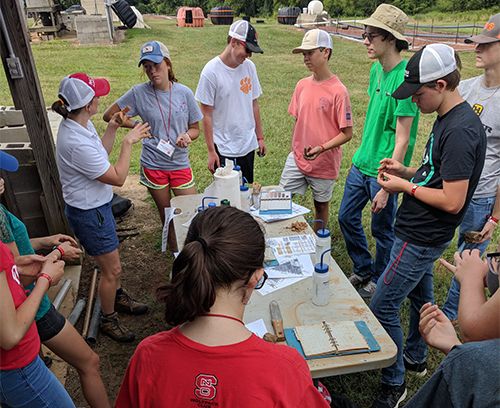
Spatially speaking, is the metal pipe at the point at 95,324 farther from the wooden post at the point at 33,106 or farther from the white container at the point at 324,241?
the white container at the point at 324,241

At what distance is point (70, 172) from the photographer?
283 cm

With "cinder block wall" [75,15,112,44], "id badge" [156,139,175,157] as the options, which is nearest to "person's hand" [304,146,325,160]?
"id badge" [156,139,175,157]

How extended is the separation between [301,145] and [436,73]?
1.90 meters

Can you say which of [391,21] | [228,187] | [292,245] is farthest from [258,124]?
[292,245]

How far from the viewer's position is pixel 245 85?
4.10m

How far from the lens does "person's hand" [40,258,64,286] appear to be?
1.99m

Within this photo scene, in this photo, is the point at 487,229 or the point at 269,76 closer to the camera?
the point at 487,229

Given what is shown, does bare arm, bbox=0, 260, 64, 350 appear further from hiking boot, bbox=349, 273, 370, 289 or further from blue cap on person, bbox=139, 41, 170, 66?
hiking boot, bbox=349, 273, 370, 289

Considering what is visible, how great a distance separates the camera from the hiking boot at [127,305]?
3.58 meters

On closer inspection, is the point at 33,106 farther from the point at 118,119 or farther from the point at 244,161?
the point at 244,161

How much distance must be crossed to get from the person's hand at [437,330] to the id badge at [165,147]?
2602 mm

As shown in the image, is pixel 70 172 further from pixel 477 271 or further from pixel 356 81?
pixel 356 81

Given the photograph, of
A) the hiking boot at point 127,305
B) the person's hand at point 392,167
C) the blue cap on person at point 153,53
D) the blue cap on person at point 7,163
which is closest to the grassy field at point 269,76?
the person's hand at point 392,167

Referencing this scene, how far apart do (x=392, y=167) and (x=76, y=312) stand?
279 centimetres
